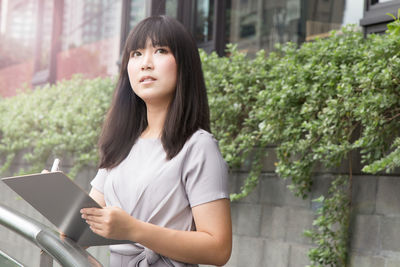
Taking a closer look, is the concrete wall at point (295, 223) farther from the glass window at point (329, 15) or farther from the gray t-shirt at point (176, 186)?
the glass window at point (329, 15)

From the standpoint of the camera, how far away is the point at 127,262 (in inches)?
74.2

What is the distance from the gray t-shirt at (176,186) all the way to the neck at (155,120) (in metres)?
0.15

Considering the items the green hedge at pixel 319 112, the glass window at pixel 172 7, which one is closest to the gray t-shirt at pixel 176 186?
the green hedge at pixel 319 112

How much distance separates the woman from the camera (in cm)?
173

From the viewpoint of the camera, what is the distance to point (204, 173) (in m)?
1.81

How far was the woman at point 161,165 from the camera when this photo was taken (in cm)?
173

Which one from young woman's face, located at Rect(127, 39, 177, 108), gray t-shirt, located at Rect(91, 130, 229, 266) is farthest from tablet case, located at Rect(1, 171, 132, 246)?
young woman's face, located at Rect(127, 39, 177, 108)

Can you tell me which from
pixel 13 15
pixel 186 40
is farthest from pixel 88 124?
pixel 13 15

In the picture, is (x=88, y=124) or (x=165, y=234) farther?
(x=88, y=124)

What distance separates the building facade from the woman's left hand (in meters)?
1.96

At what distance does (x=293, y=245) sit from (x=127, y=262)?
5.94ft

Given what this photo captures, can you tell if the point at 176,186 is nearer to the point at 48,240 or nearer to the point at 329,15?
the point at 48,240

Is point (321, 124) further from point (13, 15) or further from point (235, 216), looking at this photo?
point (13, 15)

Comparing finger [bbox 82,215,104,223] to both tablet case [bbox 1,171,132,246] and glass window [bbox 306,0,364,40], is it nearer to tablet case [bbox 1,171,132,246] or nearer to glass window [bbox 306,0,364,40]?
tablet case [bbox 1,171,132,246]
